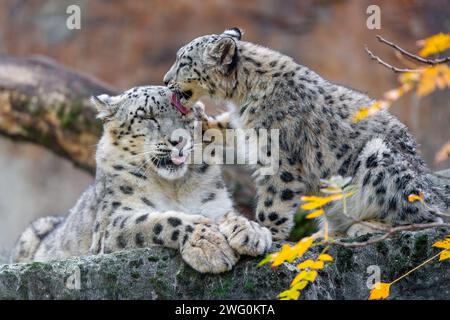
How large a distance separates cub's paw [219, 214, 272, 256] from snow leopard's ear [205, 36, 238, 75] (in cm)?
227

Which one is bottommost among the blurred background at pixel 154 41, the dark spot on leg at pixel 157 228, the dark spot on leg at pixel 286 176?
the dark spot on leg at pixel 157 228

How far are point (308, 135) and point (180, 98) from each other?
1212mm

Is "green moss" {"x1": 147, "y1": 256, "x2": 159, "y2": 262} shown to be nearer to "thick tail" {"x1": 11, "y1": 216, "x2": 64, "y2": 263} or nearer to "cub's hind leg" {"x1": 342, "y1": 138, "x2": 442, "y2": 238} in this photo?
"cub's hind leg" {"x1": 342, "y1": 138, "x2": 442, "y2": 238}

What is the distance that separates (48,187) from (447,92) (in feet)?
28.0

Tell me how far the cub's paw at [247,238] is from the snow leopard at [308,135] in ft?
4.04

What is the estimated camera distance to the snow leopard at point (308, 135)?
630cm

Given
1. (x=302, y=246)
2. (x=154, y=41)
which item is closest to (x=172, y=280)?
(x=302, y=246)

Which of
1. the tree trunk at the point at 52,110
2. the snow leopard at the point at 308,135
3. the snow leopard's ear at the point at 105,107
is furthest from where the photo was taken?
the tree trunk at the point at 52,110

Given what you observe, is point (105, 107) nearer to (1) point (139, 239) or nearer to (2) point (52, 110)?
(1) point (139, 239)

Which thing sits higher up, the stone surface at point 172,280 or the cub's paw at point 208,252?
the cub's paw at point 208,252

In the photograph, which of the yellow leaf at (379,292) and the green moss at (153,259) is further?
the green moss at (153,259)

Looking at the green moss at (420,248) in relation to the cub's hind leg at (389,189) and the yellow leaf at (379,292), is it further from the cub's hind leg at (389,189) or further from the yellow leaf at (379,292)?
the yellow leaf at (379,292)

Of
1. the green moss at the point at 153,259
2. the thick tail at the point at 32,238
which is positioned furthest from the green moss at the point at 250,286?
the thick tail at the point at 32,238

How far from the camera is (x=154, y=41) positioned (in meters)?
16.1
